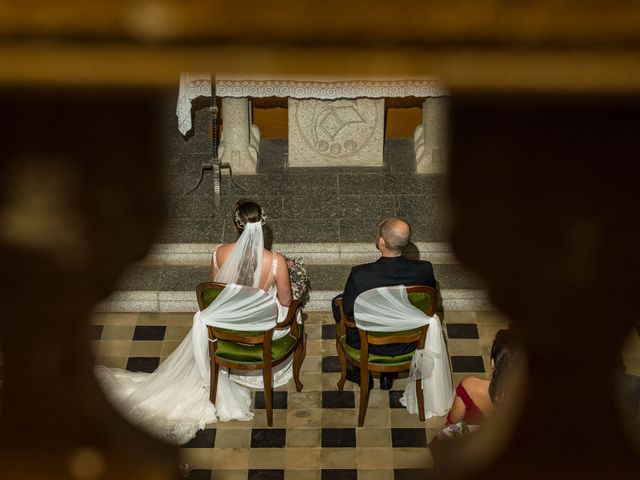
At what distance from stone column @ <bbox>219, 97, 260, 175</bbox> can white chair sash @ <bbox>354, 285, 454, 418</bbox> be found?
2.97 m

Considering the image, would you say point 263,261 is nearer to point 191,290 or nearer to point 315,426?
point 315,426

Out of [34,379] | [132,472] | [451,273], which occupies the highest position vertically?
[34,379]

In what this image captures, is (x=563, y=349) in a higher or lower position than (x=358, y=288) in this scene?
higher

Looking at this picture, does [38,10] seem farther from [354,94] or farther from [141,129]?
[354,94]

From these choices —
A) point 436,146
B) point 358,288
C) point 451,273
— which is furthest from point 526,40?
point 436,146

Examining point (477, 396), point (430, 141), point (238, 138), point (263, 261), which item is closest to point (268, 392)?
point (263, 261)

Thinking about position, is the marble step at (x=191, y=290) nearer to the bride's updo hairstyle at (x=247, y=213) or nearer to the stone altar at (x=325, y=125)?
the stone altar at (x=325, y=125)

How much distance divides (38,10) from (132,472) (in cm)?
51

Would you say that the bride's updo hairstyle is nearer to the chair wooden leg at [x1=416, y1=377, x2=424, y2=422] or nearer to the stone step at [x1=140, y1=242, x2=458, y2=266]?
the chair wooden leg at [x1=416, y1=377, x2=424, y2=422]

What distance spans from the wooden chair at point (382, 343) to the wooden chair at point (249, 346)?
0.35m

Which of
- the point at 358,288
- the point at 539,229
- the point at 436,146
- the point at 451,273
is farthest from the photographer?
the point at 436,146

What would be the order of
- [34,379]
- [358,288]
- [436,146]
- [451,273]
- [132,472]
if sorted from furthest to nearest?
[436,146], [451,273], [358,288], [132,472], [34,379]

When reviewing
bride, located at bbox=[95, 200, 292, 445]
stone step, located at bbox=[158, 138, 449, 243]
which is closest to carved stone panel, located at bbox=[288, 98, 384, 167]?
stone step, located at bbox=[158, 138, 449, 243]

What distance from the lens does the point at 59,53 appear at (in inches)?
25.4
